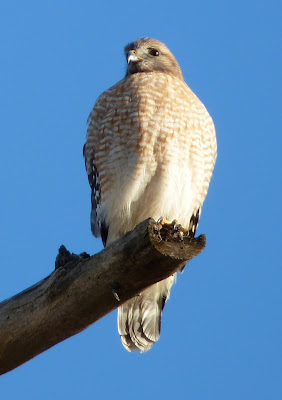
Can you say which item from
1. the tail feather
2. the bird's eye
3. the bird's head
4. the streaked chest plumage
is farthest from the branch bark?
the bird's eye

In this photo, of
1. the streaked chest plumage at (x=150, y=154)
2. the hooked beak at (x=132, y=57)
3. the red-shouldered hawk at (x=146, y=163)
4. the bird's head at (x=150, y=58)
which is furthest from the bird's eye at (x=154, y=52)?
the streaked chest plumage at (x=150, y=154)

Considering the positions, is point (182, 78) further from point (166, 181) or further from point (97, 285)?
point (97, 285)

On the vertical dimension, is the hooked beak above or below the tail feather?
above

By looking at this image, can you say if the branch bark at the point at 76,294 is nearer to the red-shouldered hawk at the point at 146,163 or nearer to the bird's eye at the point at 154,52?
the red-shouldered hawk at the point at 146,163

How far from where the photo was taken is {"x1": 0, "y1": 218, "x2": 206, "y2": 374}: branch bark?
3.97 m

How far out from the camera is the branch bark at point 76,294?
3.97 m

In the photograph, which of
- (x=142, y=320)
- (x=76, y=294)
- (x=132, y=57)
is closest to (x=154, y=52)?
(x=132, y=57)

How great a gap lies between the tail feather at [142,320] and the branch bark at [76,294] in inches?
56.0

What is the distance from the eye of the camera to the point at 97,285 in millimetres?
4129

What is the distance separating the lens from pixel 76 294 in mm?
4164

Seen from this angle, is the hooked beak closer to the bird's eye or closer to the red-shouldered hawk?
the bird's eye

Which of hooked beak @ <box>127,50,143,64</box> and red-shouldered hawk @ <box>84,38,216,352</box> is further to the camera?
hooked beak @ <box>127,50,143,64</box>

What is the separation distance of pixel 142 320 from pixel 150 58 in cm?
269

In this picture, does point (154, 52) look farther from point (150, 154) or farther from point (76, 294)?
point (76, 294)
